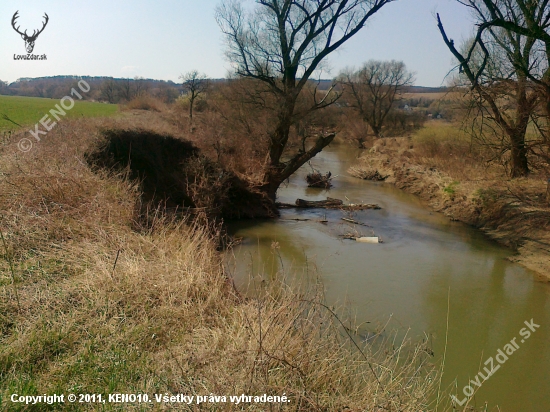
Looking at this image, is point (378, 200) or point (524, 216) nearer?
point (524, 216)

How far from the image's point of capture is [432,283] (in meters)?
10.3

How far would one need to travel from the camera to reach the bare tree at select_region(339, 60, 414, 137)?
44062mm

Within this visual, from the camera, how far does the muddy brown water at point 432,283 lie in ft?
22.2

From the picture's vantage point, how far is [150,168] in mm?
13812

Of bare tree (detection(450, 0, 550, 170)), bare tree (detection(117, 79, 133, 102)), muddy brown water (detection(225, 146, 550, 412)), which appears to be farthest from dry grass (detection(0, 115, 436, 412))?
bare tree (detection(117, 79, 133, 102))

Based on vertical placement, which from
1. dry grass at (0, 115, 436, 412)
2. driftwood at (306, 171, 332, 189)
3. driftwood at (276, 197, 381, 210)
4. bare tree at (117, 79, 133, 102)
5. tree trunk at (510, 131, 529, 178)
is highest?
bare tree at (117, 79, 133, 102)

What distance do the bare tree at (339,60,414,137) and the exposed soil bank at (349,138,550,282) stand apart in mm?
19784

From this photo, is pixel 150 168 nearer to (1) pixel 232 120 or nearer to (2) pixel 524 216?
(1) pixel 232 120

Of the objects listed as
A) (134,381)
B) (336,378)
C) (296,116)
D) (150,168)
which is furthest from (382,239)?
(134,381)

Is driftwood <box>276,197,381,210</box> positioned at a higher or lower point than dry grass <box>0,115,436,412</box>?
lower

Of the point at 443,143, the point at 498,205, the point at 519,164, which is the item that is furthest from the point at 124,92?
the point at 498,205

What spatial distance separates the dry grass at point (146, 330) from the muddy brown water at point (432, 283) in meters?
1.29

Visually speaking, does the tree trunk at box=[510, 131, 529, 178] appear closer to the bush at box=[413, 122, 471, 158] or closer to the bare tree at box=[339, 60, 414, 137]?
the bush at box=[413, 122, 471, 158]

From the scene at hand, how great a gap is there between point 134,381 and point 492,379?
540 cm
